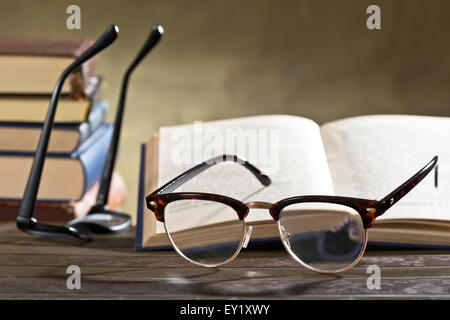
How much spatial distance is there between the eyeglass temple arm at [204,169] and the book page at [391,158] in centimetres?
10

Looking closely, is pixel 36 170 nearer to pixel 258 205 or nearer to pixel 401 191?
pixel 258 205

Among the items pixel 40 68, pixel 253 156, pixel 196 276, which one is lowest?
pixel 196 276

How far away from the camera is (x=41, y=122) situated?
2.95ft

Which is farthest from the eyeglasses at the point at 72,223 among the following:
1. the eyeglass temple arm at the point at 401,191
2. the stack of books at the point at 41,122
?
→ the eyeglass temple arm at the point at 401,191

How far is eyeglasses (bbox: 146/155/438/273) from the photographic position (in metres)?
0.58

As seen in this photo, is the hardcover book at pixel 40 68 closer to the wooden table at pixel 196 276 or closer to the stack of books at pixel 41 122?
the stack of books at pixel 41 122

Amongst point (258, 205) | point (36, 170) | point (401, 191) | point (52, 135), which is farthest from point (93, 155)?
point (401, 191)

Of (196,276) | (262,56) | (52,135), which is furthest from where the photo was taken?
(262,56)

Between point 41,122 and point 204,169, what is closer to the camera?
point 204,169

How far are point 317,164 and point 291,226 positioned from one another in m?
0.12

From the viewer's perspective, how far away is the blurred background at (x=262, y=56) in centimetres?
135

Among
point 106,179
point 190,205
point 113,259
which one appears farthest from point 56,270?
point 106,179

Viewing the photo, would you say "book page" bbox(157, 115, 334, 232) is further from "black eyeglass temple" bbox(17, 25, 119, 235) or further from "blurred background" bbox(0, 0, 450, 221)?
"blurred background" bbox(0, 0, 450, 221)

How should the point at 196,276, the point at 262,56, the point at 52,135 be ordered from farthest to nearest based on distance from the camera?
the point at 262,56
the point at 52,135
the point at 196,276
